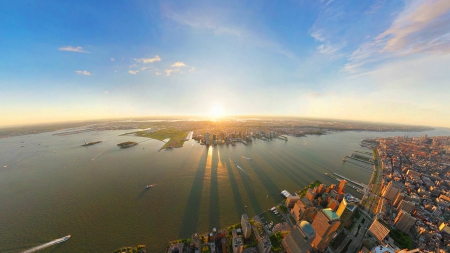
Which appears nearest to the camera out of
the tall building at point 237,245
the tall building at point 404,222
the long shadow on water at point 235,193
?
the tall building at point 237,245

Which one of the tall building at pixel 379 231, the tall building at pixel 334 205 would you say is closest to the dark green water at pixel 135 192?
the tall building at pixel 334 205

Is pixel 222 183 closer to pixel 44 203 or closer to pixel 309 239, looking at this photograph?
pixel 309 239

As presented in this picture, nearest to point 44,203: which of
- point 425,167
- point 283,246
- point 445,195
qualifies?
point 283,246

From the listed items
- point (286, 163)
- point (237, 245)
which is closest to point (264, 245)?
point (237, 245)

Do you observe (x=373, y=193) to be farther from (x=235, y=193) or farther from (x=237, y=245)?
(x=237, y=245)

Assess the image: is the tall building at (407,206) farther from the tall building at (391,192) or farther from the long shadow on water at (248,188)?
the long shadow on water at (248,188)

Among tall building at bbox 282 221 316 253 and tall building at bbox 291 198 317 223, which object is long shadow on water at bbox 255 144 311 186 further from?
tall building at bbox 282 221 316 253
